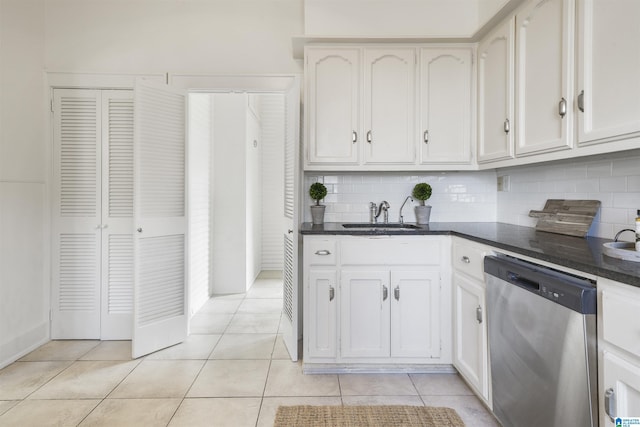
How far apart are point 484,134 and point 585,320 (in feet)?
5.53

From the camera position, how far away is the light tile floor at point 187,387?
1920 mm

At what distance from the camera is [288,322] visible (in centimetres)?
268

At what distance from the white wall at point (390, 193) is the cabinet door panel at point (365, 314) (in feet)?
2.50

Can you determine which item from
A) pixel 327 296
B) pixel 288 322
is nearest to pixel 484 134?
pixel 327 296

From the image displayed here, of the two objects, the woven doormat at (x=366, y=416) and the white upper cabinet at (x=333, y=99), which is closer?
the woven doormat at (x=366, y=416)

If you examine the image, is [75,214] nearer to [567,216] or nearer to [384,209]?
[384,209]

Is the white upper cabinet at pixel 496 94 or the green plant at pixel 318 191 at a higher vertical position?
the white upper cabinet at pixel 496 94

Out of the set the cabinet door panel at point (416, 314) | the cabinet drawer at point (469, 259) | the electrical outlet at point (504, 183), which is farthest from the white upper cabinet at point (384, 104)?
the cabinet door panel at point (416, 314)

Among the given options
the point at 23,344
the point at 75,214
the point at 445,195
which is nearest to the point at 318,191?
the point at 445,195

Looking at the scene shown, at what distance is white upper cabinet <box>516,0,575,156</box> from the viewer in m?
1.73

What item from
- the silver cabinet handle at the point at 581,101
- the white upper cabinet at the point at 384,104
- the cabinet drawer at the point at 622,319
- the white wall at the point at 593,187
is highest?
the white upper cabinet at the point at 384,104

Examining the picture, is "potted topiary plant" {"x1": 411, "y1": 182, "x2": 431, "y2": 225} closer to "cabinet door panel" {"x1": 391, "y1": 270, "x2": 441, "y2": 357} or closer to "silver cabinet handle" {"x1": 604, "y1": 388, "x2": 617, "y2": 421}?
"cabinet door panel" {"x1": 391, "y1": 270, "x2": 441, "y2": 357}

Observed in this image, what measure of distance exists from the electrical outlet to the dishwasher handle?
144 cm

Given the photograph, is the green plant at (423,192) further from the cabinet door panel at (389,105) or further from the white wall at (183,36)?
the white wall at (183,36)
